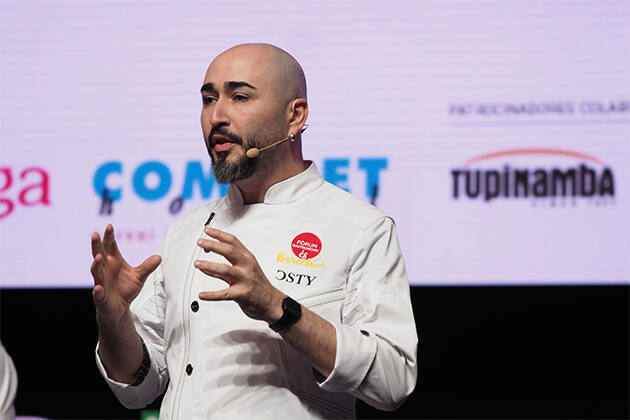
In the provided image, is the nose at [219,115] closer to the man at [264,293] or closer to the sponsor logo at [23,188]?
the man at [264,293]

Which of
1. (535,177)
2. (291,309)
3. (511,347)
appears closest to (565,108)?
(535,177)

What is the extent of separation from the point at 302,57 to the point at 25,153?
1175mm

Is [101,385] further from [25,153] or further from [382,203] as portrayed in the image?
[382,203]

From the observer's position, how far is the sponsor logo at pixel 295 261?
1950 mm

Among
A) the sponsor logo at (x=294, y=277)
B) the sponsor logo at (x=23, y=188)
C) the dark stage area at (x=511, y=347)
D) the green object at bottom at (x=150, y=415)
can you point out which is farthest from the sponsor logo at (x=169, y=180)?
the sponsor logo at (x=294, y=277)

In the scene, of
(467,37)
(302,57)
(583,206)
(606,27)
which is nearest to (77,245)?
(302,57)

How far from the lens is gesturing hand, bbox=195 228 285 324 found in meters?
1.65

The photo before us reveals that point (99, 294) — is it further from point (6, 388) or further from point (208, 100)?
point (208, 100)

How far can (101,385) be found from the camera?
3.68 metres

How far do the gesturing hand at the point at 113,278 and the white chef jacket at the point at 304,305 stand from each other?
0.50 feet

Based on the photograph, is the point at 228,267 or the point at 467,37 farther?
the point at 467,37

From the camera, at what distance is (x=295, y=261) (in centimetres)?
196

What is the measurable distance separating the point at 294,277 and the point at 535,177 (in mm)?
1614

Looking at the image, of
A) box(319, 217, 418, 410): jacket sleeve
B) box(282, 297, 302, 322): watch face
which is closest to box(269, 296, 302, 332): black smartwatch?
box(282, 297, 302, 322): watch face
